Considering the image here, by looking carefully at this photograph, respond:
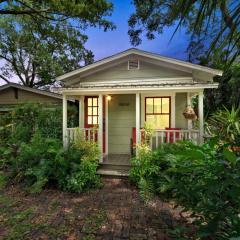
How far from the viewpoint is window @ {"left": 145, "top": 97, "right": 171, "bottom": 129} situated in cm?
834

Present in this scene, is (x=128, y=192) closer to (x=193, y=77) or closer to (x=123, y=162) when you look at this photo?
(x=123, y=162)

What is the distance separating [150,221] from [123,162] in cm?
321

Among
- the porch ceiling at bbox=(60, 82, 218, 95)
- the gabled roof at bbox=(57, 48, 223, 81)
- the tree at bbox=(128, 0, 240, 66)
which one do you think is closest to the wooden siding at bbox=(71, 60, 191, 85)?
the gabled roof at bbox=(57, 48, 223, 81)

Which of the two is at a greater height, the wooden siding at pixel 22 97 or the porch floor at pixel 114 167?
the wooden siding at pixel 22 97

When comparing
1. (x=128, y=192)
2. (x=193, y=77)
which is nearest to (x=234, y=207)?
(x=128, y=192)

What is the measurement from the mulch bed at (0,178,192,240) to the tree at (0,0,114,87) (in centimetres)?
685

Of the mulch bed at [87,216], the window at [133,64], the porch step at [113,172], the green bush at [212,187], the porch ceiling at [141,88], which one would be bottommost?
the mulch bed at [87,216]

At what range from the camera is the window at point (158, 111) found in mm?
8336

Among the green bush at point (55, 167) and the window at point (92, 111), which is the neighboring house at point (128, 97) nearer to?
the window at point (92, 111)

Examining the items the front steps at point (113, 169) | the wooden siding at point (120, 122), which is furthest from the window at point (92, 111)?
the front steps at point (113, 169)

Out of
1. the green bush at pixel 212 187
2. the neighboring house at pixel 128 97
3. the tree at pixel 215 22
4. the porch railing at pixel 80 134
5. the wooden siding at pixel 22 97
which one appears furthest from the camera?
the wooden siding at pixel 22 97

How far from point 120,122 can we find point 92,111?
4.00 feet

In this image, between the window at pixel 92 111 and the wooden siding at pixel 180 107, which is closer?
the wooden siding at pixel 180 107

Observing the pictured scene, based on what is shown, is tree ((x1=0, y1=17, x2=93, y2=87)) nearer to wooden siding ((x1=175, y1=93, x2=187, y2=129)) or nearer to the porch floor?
wooden siding ((x1=175, y1=93, x2=187, y2=129))
